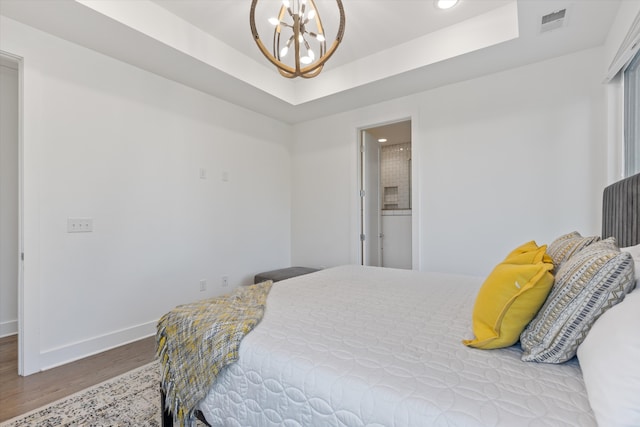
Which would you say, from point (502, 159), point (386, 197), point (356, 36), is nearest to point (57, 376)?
point (356, 36)

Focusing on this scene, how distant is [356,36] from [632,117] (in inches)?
84.8

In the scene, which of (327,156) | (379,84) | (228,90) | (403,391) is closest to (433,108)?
(379,84)

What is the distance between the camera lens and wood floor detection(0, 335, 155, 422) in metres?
1.82

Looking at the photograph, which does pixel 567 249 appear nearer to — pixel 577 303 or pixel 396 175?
pixel 577 303

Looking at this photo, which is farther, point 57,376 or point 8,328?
point 8,328

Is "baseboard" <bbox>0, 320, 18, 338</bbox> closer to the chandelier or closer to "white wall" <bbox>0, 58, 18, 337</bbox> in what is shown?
"white wall" <bbox>0, 58, 18, 337</bbox>

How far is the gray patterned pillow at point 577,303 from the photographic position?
83cm

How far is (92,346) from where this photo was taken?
8.08ft

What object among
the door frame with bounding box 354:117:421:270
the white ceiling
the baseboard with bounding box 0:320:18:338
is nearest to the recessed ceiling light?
the white ceiling

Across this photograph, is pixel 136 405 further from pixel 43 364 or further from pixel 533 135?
pixel 533 135

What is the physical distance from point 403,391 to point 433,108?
307 cm

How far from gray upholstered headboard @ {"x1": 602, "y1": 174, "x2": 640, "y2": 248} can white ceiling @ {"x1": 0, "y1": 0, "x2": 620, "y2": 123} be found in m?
1.23

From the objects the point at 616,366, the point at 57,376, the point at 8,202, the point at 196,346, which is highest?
the point at 8,202

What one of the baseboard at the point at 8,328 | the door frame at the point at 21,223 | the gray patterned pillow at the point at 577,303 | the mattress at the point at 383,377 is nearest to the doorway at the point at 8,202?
the baseboard at the point at 8,328
